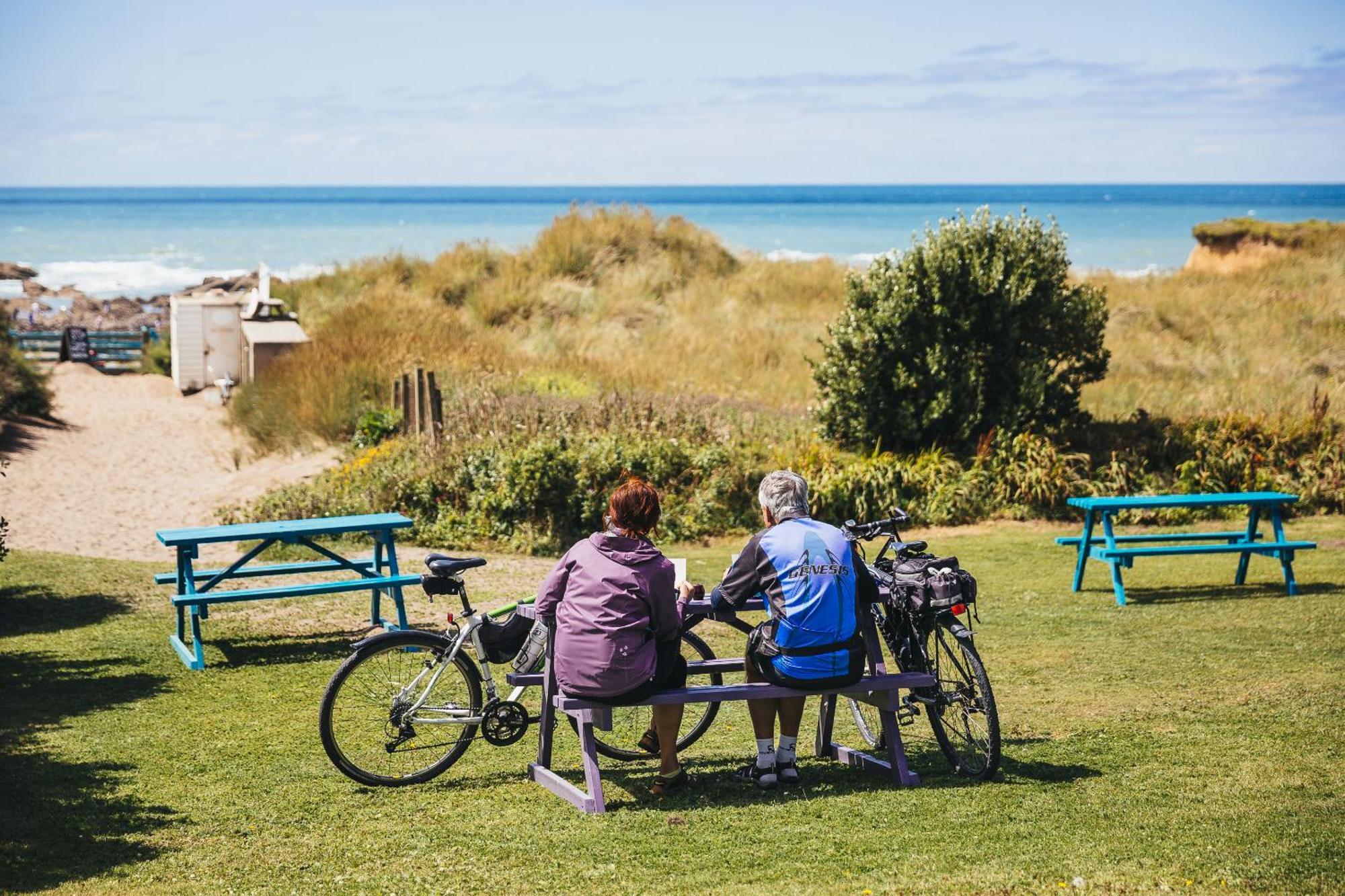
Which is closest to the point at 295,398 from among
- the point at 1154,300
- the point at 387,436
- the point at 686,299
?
the point at 387,436

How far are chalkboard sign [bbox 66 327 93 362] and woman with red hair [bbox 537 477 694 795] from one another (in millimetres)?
27378

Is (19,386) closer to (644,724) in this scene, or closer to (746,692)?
(644,724)

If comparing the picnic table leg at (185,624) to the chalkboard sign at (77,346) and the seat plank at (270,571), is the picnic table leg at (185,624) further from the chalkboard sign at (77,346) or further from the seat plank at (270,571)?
the chalkboard sign at (77,346)

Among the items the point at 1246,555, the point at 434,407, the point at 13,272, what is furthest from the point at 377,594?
the point at 13,272

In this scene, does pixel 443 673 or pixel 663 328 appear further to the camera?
pixel 663 328

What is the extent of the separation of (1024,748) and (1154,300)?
22054 millimetres

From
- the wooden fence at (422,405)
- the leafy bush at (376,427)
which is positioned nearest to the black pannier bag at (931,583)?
the wooden fence at (422,405)

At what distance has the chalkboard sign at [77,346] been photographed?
29.9 meters

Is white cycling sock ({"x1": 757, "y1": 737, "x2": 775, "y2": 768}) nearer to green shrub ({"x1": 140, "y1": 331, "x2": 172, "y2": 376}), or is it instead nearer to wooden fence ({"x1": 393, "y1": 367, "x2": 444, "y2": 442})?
wooden fence ({"x1": 393, "y1": 367, "x2": 444, "y2": 442})

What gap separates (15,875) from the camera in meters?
4.99

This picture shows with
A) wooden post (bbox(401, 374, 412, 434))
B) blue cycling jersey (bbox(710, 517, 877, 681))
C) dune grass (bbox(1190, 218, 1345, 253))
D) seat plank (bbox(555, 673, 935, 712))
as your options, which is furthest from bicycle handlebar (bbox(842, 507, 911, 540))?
dune grass (bbox(1190, 218, 1345, 253))

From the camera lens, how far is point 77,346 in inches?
1181

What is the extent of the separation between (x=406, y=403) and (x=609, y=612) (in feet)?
36.1

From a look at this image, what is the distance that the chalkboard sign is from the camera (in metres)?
29.9
